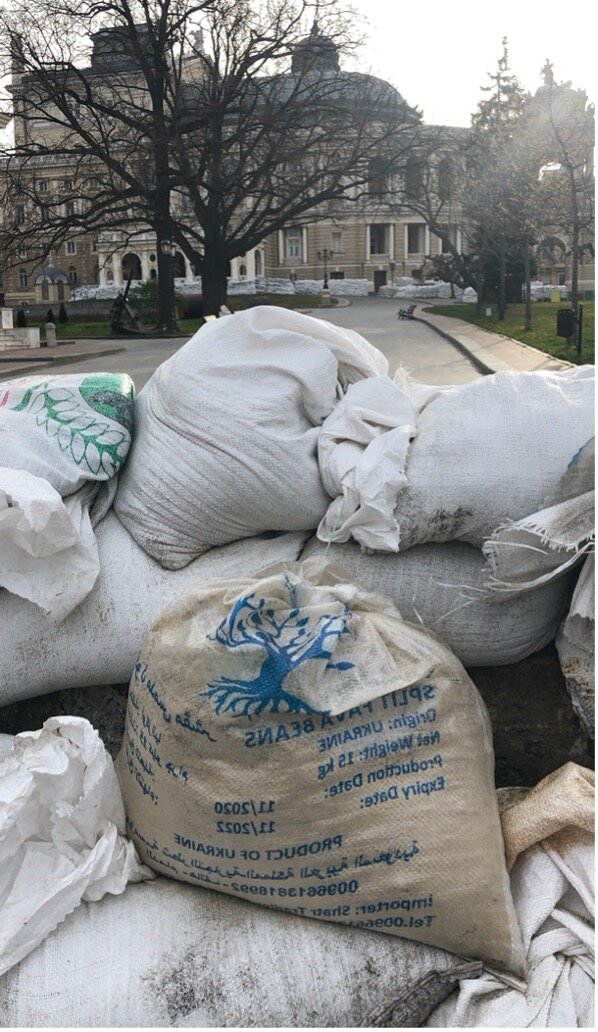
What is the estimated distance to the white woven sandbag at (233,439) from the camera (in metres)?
1.70

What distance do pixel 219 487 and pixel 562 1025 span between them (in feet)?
3.27

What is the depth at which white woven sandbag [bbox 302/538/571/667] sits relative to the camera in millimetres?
1693

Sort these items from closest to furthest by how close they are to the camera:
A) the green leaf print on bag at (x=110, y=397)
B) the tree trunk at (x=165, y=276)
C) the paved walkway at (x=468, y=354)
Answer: the green leaf print on bag at (x=110, y=397) → the paved walkway at (x=468, y=354) → the tree trunk at (x=165, y=276)

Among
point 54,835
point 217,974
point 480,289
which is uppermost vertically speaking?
point 480,289

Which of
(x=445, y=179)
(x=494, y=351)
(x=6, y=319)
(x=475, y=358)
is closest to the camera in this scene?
(x=475, y=358)

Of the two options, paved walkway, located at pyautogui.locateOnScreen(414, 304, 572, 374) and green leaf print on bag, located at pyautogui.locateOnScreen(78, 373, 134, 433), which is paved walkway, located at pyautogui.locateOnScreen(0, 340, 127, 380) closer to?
paved walkway, located at pyautogui.locateOnScreen(414, 304, 572, 374)

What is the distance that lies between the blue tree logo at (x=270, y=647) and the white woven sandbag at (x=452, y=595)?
0.25 meters

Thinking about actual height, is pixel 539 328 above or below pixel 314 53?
below

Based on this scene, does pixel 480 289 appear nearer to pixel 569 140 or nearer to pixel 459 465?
pixel 569 140

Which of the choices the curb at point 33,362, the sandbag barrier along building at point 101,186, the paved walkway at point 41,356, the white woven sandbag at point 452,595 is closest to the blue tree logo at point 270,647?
the white woven sandbag at point 452,595

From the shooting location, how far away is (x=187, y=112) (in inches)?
883

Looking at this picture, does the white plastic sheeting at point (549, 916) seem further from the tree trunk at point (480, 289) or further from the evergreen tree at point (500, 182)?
the tree trunk at point (480, 289)

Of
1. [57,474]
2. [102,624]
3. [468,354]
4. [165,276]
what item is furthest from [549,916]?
[165,276]

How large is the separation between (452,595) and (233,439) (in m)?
0.48
